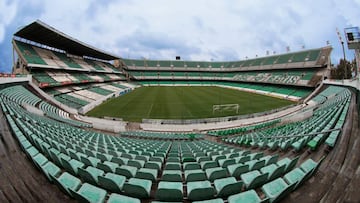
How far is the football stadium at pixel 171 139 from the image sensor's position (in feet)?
11.6

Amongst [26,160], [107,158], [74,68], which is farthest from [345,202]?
[74,68]

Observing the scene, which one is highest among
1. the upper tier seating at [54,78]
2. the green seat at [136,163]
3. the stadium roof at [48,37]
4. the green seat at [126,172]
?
the stadium roof at [48,37]

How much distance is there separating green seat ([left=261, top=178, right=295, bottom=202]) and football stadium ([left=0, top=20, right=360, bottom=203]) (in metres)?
0.02

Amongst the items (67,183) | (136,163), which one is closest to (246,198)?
(136,163)

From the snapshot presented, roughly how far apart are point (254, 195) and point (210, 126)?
16.5 metres

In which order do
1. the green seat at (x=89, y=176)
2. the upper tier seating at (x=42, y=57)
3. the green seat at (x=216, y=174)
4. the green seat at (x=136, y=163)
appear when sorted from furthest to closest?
1. the upper tier seating at (x=42, y=57)
2. the green seat at (x=136, y=163)
3. the green seat at (x=216, y=174)
4. the green seat at (x=89, y=176)

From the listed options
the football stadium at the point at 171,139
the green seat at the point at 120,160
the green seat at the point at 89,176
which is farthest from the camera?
the green seat at the point at 120,160

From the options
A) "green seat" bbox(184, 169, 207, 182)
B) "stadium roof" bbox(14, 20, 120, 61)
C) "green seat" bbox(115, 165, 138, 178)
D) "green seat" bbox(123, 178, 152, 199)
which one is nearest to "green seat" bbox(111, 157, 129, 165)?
"green seat" bbox(115, 165, 138, 178)

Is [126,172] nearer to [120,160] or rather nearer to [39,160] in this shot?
[120,160]

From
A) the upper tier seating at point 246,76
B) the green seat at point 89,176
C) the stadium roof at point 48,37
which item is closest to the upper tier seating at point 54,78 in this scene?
the stadium roof at point 48,37

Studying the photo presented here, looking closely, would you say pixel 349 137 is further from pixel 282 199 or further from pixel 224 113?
pixel 224 113

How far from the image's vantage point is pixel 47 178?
409cm

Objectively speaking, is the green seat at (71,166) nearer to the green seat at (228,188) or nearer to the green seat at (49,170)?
the green seat at (49,170)

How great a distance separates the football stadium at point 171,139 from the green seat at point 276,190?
0.07 ft
